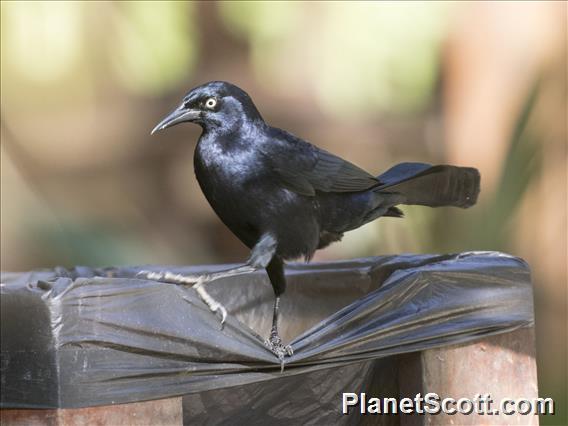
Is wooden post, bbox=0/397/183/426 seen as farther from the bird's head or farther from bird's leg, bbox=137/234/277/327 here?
the bird's head

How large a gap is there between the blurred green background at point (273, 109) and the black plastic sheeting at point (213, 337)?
2.68 m

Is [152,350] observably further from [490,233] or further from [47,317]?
[490,233]

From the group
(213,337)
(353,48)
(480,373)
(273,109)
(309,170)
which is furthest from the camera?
(273,109)

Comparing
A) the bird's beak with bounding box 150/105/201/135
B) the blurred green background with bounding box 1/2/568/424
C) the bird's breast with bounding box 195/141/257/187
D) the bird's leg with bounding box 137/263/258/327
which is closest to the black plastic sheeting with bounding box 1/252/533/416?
the bird's leg with bounding box 137/263/258/327

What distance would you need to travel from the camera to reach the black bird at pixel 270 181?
3148 millimetres

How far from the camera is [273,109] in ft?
23.7

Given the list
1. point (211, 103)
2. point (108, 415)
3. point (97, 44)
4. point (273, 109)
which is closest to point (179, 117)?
point (211, 103)

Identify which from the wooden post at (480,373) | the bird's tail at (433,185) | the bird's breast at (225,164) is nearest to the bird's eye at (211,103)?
the bird's breast at (225,164)

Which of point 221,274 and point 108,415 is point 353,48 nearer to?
point 221,274

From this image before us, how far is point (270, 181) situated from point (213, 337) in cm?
70

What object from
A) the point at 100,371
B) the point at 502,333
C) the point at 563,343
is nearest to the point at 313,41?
the point at 563,343

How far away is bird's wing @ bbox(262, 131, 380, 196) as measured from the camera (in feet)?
10.6

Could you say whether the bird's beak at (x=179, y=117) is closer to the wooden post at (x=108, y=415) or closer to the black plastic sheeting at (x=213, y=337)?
the black plastic sheeting at (x=213, y=337)

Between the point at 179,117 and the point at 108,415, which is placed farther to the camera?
the point at 179,117
